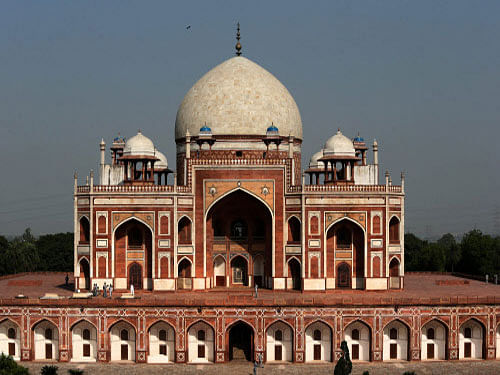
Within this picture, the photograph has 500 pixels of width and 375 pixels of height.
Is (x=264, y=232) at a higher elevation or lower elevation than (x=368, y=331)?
higher

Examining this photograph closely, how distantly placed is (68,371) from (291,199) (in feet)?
52.0

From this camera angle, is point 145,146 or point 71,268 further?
point 71,268

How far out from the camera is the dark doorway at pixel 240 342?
125 ft

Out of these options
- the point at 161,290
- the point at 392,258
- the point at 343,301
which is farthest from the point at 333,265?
the point at 161,290

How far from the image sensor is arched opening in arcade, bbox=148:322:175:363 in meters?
37.6

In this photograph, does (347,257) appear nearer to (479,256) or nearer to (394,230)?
(394,230)

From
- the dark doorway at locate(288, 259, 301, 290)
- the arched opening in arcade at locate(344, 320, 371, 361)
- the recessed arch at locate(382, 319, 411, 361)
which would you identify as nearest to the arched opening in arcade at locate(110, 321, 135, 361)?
the dark doorway at locate(288, 259, 301, 290)

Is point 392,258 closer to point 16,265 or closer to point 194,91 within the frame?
point 194,91

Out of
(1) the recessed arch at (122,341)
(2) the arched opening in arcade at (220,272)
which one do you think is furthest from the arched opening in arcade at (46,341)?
(2) the arched opening in arcade at (220,272)

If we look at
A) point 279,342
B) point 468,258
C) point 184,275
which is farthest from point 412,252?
point 279,342

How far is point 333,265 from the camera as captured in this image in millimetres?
43625

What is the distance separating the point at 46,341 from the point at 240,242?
1352 cm

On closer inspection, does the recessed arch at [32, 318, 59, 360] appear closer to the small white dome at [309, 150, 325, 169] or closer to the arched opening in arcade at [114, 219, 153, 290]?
the arched opening in arcade at [114, 219, 153, 290]

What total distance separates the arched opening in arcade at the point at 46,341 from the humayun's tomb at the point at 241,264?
0.05 m
